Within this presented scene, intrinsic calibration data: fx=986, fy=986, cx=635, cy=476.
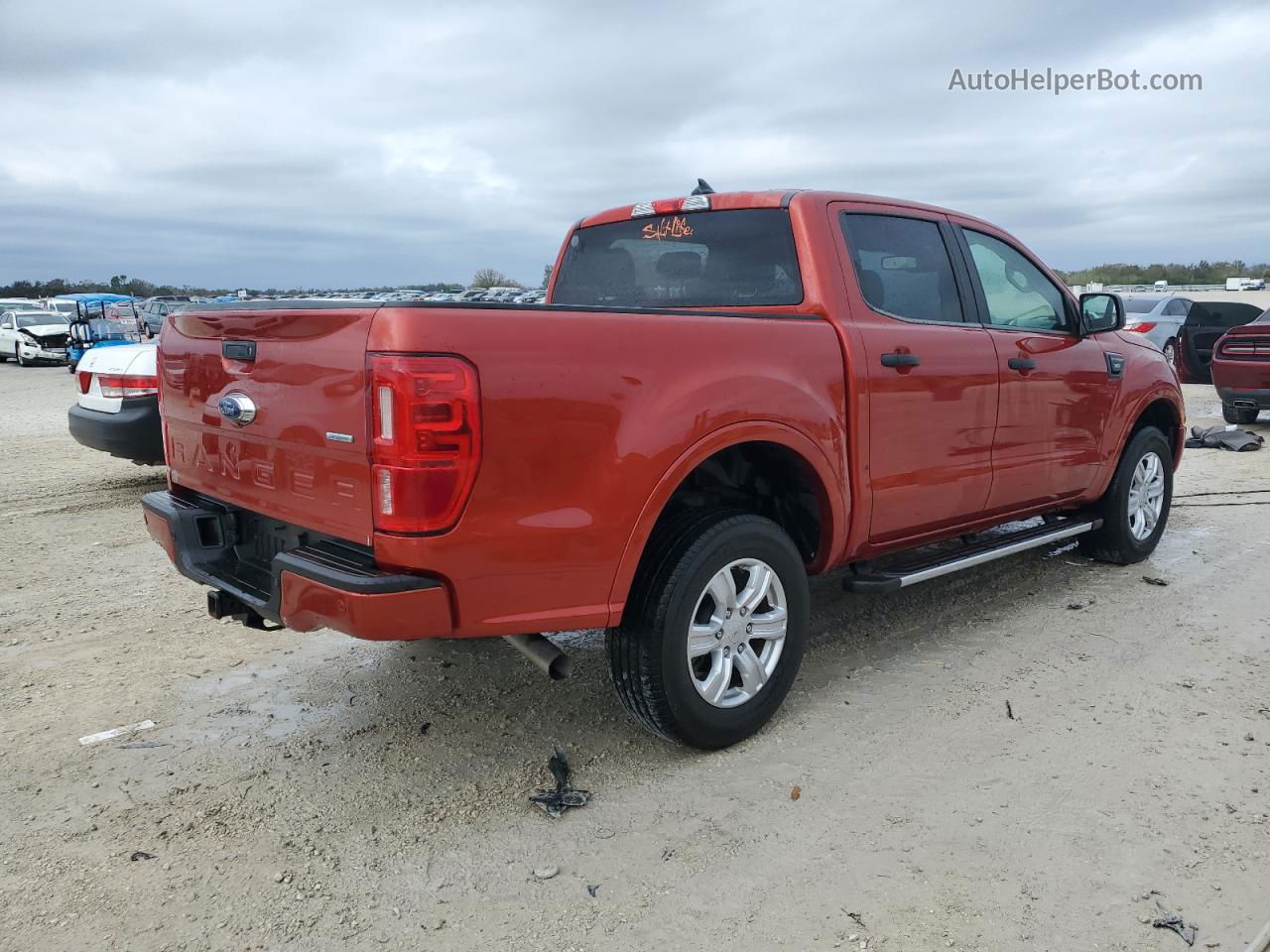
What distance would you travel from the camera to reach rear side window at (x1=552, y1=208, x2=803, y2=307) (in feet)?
12.8

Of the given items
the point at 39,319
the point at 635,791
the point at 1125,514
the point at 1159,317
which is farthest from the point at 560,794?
the point at 39,319

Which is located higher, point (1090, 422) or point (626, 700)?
point (1090, 422)

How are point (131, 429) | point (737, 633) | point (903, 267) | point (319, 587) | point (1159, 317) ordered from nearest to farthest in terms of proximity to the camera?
point (319, 587), point (737, 633), point (903, 267), point (131, 429), point (1159, 317)

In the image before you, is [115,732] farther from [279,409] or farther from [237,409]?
[279,409]

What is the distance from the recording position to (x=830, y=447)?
360 cm

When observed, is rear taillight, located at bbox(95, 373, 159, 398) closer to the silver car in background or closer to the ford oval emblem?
the ford oval emblem

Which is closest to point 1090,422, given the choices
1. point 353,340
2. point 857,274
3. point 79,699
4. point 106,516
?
point 857,274

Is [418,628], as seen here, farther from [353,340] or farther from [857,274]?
[857,274]

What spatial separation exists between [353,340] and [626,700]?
57.6 inches

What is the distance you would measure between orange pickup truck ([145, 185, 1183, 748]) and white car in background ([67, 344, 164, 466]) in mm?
3708

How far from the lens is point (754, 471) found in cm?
380

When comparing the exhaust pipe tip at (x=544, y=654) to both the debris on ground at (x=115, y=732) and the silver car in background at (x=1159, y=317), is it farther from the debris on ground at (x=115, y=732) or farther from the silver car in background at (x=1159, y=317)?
the silver car in background at (x=1159, y=317)

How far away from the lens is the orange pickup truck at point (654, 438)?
2.67m

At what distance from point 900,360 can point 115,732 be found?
10.7 ft
